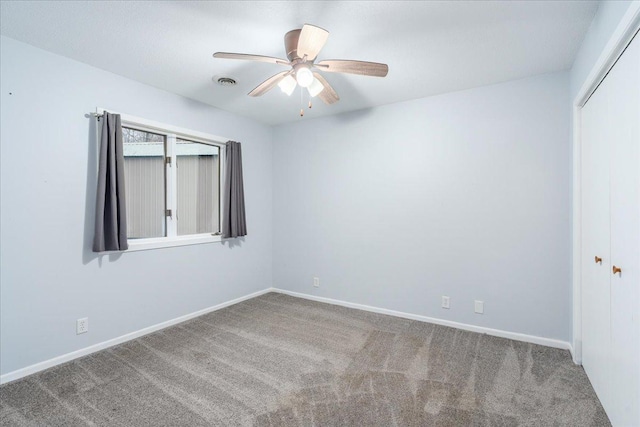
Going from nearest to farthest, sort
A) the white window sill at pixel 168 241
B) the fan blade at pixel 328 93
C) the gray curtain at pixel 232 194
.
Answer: the fan blade at pixel 328 93, the white window sill at pixel 168 241, the gray curtain at pixel 232 194

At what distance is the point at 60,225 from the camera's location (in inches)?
93.7

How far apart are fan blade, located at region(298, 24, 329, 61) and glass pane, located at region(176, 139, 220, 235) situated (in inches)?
83.9

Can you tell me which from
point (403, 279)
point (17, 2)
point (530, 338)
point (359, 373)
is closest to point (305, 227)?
point (403, 279)

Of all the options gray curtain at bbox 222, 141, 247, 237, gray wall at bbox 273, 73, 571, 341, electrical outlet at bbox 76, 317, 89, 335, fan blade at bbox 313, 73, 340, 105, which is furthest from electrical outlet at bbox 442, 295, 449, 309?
electrical outlet at bbox 76, 317, 89, 335

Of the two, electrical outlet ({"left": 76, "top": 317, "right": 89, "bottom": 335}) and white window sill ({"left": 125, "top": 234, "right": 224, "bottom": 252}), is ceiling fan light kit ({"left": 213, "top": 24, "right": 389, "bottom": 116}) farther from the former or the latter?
electrical outlet ({"left": 76, "top": 317, "right": 89, "bottom": 335})

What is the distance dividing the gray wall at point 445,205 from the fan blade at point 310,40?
183 centimetres

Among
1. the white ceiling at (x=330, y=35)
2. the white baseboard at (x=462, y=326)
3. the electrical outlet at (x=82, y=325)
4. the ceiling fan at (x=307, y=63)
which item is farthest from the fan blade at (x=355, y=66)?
the electrical outlet at (x=82, y=325)

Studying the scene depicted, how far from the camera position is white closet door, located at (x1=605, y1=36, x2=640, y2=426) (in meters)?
1.39

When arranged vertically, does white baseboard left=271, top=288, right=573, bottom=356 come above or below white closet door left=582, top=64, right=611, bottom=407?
below

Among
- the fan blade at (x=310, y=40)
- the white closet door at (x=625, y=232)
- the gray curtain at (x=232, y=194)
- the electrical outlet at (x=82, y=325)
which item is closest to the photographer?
the white closet door at (x=625, y=232)

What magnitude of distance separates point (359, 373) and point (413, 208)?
1.85 m

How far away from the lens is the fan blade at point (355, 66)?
194cm

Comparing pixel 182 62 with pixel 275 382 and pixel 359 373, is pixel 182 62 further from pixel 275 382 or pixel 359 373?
pixel 359 373

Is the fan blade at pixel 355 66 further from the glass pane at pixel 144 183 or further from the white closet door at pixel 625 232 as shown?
the glass pane at pixel 144 183
